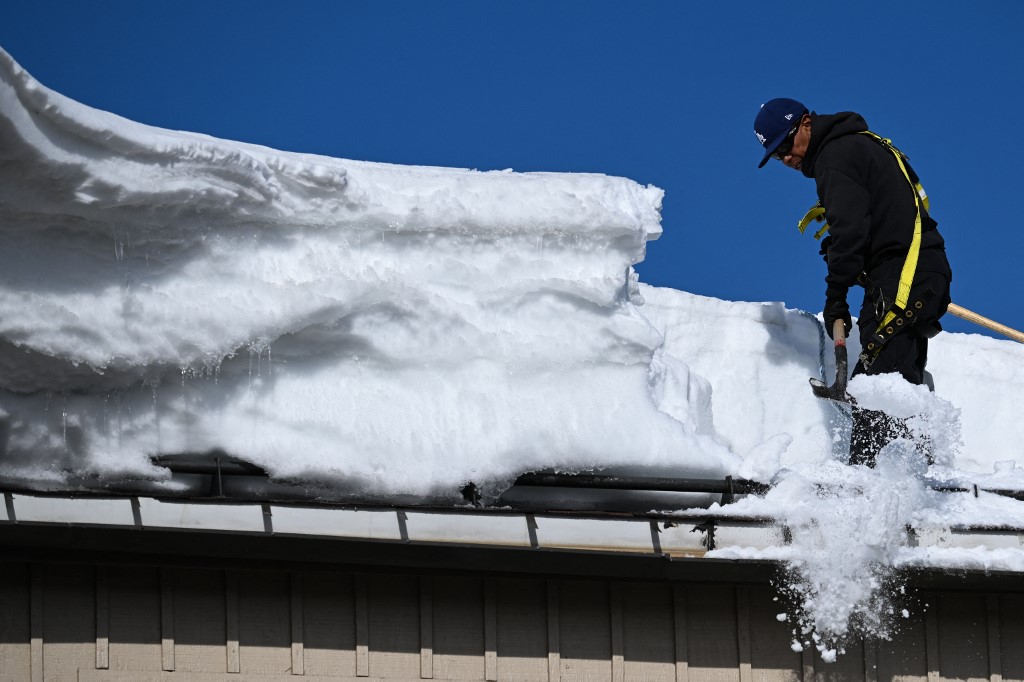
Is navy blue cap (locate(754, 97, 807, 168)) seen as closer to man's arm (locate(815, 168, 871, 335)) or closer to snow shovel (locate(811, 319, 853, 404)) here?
man's arm (locate(815, 168, 871, 335))

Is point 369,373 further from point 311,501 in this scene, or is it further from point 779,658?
point 779,658

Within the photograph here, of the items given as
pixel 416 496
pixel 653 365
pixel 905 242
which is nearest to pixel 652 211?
pixel 653 365

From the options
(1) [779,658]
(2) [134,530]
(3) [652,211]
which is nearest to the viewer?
(2) [134,530]

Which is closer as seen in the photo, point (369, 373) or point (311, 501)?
point (311, 501)

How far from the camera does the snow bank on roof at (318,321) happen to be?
4.88 meters

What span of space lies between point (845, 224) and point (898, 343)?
0.55 meters

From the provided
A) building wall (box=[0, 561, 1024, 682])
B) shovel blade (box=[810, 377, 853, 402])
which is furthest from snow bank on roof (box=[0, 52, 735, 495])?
shovel blade (box=[810, 377, 853, 402])

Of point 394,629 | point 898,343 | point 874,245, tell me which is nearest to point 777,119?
point 874,245

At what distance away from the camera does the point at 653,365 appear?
19.0 feet

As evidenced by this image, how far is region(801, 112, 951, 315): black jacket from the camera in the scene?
5621 millimetres

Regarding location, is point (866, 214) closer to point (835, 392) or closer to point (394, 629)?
point (835, 392)

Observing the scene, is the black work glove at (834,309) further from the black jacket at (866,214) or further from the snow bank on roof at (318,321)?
the snow bank on roof at (318,321)

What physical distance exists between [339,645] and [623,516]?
1133 millimetres

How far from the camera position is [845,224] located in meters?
5.61
